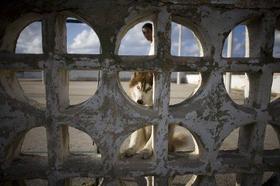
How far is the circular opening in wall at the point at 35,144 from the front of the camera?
10.1 ft

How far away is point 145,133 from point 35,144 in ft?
6.12

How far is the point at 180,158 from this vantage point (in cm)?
167

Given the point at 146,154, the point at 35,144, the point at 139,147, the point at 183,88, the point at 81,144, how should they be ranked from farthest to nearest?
the point at 183,88 < the point at 81,144 < the point at 35,144 < the point at 139,147 < the point at 146,154

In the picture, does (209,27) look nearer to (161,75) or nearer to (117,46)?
(161,75)

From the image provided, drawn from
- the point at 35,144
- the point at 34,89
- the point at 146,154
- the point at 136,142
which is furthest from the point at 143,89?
the point at 34,89

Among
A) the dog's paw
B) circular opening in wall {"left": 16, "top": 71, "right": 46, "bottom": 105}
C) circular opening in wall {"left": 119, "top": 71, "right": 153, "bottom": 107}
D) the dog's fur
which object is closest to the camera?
the dog's paw

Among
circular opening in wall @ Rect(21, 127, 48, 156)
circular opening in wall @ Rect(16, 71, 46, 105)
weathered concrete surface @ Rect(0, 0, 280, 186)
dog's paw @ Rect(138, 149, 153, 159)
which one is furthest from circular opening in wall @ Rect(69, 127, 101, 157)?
weathered concrete surface @ Rect(0, 0, 280, 186)

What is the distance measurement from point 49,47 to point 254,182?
1695mm

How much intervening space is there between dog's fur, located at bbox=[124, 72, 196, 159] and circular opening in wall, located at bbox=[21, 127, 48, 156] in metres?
1.35

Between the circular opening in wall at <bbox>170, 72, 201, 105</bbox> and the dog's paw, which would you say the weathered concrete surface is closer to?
the dog's paw

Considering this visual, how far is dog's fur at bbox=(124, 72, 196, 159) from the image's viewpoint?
2.13 metres

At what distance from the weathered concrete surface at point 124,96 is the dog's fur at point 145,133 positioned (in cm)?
49

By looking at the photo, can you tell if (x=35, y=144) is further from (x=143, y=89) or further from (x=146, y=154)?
(x=146, y=154)

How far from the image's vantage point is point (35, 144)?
3391 mm
